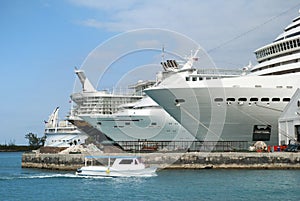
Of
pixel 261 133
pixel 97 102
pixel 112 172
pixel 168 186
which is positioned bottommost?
pixel 168 186

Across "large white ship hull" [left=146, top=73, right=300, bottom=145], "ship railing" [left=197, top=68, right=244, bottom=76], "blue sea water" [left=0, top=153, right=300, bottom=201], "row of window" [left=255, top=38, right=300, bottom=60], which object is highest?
"ship railing" [left=197, top=68, right=244, bottom=76]

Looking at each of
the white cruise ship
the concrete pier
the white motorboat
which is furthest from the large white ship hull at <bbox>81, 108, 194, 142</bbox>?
the white cruise ship

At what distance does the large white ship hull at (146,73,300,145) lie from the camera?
38938 millimetres

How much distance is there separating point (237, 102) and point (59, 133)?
60.0 m

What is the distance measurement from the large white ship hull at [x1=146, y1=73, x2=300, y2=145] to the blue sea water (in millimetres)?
5414

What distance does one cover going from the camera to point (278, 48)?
4572cm

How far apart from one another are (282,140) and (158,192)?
653 inches

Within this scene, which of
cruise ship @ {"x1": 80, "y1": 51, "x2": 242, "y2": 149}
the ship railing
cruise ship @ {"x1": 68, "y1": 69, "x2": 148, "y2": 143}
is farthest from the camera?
cruise ship @ {"x1": 68, "y1": 69, "x2": 148, "y2": 143}

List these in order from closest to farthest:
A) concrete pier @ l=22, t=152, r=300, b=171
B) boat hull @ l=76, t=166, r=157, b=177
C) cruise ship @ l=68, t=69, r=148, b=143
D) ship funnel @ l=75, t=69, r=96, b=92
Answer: boat hull @ l=76, t=166, r=157, b=177, concrete pier @ l=22, t=152, r=300, b=171, cruise ship @ l=68, t=69, r=148, b=143, ship funnel @ l=75, t=69, r=96, b=92

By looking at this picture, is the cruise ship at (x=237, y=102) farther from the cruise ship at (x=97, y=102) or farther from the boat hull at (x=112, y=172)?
the cruise ship at (x=97, y=102)

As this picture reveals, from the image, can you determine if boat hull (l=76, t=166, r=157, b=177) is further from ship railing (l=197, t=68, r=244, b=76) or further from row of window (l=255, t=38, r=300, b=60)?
ship railing (l=197, t=68, r=244, b=76)

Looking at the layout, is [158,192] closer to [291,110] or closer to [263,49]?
[291,110]

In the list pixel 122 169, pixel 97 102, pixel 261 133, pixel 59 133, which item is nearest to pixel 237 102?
pixel 261 133

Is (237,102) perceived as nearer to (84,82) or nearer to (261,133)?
(261,133)
